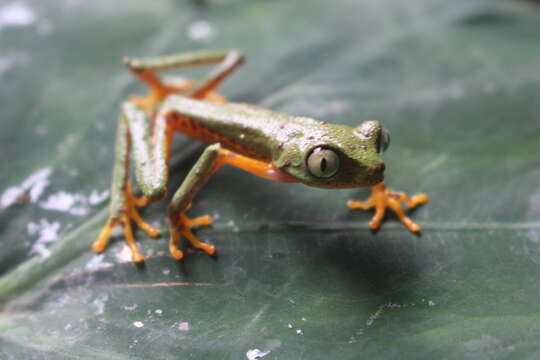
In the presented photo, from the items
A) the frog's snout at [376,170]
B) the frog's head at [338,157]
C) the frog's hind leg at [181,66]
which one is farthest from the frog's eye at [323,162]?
the frog's hind leg at [181,66]

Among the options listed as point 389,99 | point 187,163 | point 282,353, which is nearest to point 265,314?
point 282,353

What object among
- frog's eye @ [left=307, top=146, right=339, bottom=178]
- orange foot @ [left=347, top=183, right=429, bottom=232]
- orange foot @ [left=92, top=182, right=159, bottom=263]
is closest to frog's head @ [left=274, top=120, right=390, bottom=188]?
frog's eye @ [left=307, top=146, right=339, bottom=178]

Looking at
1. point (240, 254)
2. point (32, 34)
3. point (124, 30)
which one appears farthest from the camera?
point (124, 30)

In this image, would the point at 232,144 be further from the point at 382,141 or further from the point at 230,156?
the point at 382,141

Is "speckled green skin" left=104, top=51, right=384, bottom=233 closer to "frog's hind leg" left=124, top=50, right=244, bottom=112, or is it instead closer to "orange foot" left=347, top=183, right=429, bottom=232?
"frog's hind leg" left=124, top=50, right=244, bottom=112

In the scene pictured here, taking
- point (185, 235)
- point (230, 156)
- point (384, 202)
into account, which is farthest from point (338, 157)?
point (185, 235)

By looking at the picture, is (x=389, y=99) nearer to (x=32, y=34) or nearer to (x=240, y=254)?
(x=240, y=254)
